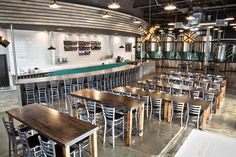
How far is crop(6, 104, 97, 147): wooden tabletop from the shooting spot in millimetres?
2692

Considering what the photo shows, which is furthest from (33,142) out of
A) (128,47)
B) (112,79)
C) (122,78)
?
(128,47)

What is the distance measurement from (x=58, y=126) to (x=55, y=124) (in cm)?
11

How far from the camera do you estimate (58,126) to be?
304cm

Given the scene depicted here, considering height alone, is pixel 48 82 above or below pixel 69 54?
below

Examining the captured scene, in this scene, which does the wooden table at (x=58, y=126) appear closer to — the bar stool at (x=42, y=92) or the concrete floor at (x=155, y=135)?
the concrete floor at (x=155, y=135)

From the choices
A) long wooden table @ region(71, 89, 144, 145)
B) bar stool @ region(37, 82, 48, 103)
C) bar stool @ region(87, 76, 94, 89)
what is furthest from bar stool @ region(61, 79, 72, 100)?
long wooden table @ region(71, 89, 144, 145)

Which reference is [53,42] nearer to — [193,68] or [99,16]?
[99,16]

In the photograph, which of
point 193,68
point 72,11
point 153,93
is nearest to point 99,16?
point 72,11

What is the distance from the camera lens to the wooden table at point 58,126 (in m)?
2.65

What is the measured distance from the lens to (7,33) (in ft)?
27.3

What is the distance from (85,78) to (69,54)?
3.90 m

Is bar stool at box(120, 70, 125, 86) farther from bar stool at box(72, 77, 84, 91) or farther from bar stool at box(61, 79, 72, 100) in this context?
bar stool at box(61, 79, 72, 100)

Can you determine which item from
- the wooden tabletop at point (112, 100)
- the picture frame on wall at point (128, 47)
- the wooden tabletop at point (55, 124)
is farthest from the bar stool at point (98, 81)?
the picture frame on wall at point (128, 47)

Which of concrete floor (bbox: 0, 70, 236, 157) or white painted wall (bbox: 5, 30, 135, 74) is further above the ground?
white painted wall (bbox: 5, 30, 135, 74)
